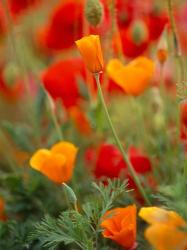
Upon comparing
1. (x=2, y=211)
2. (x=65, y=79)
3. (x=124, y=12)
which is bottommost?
(x=2, y=211)

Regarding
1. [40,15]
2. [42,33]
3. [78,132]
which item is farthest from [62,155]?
[40,15]

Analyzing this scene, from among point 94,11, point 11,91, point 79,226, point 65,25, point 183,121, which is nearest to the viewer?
point 79,226

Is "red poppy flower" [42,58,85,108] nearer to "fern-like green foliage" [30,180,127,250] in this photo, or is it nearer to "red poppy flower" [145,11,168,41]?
"red poppy flower" [145,11,168,41]

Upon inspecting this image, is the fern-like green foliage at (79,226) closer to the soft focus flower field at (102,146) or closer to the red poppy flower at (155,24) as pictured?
the soft focus flower field at (102,146)

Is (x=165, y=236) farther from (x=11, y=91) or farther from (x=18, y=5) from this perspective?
(x=11, y=91)

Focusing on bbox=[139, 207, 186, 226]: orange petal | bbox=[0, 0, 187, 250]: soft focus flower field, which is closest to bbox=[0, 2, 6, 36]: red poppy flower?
bbox=[0, 0, 187, 250]: soft focus flower field

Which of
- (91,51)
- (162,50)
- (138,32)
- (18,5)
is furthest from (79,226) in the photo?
(18,5)

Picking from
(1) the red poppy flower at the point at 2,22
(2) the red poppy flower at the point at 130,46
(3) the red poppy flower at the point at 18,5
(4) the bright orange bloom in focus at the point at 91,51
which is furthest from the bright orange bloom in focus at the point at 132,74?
(1) the red poppy flower at the point at 2,22
